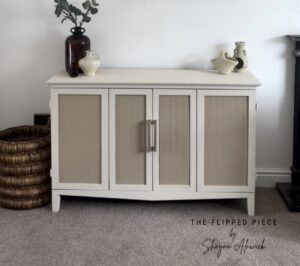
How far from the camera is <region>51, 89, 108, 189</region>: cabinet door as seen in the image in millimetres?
3166

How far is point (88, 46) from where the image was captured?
3463 mm

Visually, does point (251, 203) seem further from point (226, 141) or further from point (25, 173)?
point (25, 173)

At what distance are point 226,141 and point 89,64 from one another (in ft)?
3.00

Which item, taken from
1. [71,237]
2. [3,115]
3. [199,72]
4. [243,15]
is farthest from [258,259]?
[3,115]

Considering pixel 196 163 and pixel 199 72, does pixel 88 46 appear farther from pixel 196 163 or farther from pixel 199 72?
pixel 196 163

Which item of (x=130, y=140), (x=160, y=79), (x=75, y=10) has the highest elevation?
(x=75, y=10)

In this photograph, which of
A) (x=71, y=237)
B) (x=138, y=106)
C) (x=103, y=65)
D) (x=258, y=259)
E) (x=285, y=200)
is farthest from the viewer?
(x=103, y=65)

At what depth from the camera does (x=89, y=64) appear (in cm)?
327

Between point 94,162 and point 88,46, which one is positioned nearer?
point 94,162

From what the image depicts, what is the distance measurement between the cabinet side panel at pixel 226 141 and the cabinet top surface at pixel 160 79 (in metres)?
0.09

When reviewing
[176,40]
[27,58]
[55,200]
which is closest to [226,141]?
[176,40]

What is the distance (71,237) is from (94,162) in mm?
510

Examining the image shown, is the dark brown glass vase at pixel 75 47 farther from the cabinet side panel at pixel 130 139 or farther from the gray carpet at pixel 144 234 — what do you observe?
the gray carpet at pixel 144 234

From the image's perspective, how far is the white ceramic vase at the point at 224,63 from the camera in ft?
10.9
